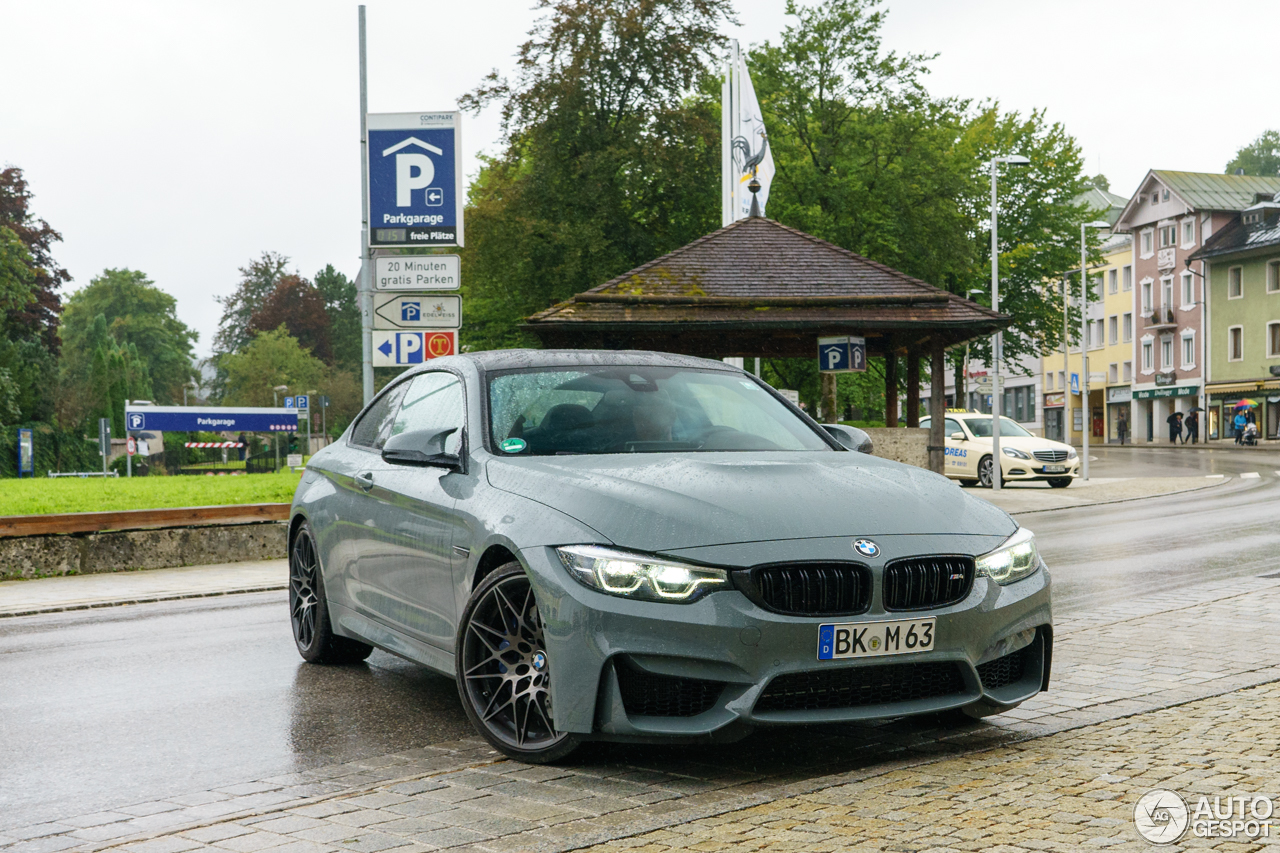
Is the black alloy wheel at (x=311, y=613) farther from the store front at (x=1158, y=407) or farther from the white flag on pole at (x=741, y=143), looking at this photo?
the store front at (x=1158, y=407)

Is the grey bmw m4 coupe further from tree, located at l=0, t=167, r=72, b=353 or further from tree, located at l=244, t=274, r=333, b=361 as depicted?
tree, located at l=244, t=274, r=333, b=361

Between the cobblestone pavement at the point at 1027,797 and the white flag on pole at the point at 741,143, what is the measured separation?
22060 mm

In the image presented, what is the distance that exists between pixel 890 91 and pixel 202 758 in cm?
3877

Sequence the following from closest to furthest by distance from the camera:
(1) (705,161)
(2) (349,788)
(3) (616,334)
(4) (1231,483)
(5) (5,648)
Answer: (2) (349,788)
(5) (5,648)
(3) (616,334)
(4) (1231,483)
(1) (705,161)

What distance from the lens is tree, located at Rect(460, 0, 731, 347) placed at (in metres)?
36.9

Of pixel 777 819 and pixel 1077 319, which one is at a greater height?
pixel 1077 319

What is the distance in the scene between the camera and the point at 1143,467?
43.5 meters

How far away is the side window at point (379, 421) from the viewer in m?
7.18

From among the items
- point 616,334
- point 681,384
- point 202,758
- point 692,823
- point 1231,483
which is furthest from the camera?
point 1231,483

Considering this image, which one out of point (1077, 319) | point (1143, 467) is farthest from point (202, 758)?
point (1077, 319)

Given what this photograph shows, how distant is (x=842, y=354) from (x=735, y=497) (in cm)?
1914

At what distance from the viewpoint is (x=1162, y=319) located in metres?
76.4

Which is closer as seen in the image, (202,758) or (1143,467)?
(202,758)

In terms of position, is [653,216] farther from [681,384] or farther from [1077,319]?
[681,384]
